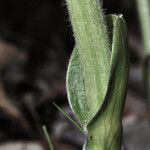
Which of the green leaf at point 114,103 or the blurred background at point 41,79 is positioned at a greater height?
the green leaf at point 114,103

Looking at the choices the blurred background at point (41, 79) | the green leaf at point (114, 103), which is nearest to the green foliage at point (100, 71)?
the green leaf at point (114, 103)

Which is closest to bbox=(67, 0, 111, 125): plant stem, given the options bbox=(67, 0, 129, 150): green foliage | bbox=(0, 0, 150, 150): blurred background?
bbox=(67, 0, 129, 150): green foliage

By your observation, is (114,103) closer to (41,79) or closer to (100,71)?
(100,71)

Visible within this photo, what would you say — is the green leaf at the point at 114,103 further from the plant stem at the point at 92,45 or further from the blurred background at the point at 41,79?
the blurred background at the point at 41,79

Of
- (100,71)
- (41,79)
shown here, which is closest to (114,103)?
(100,71)

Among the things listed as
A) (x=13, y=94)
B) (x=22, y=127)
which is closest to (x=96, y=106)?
(x=22, y=127)

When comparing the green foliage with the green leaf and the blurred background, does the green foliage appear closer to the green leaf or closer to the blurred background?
the green leaf
